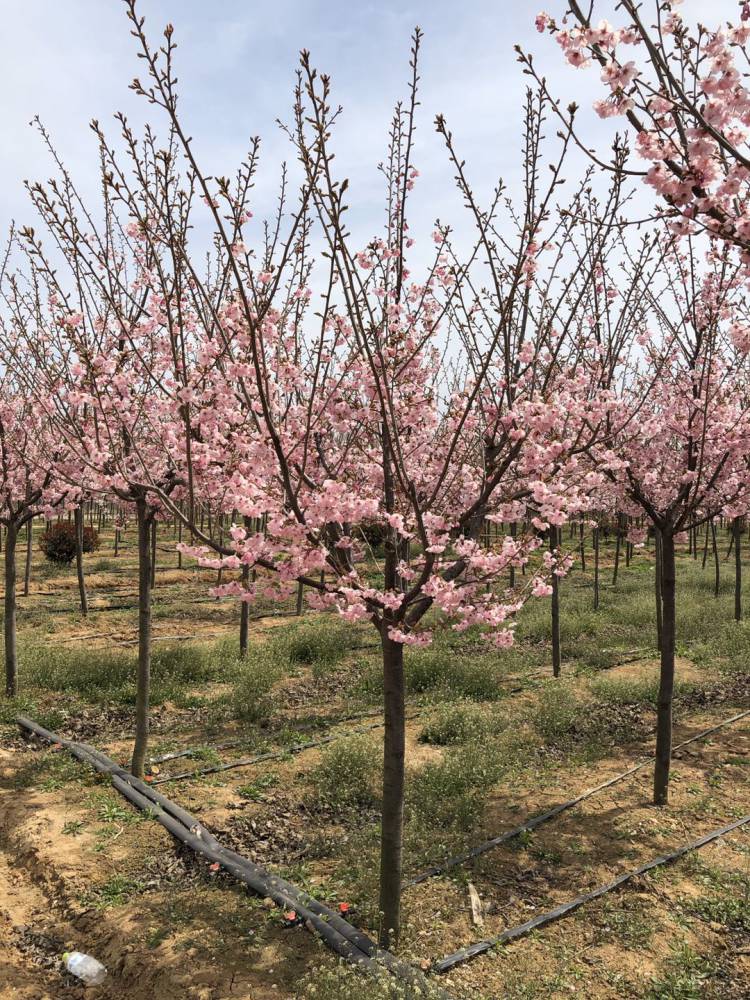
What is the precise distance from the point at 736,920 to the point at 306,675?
642 cm

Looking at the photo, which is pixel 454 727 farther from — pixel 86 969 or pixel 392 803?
pixel 86 969

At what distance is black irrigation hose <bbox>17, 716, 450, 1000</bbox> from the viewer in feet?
12.5

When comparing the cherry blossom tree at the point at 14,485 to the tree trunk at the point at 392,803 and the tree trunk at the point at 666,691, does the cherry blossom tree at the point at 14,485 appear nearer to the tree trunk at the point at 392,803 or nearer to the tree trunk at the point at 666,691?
the tree trunk at the point at 392,803

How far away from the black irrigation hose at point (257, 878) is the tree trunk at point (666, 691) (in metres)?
3.17

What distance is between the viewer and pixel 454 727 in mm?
7375

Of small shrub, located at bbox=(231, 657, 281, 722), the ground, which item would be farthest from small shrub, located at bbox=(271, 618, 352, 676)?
small shrub, located at bbox=(231, 657, 281, 722)

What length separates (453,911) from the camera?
14.7ft

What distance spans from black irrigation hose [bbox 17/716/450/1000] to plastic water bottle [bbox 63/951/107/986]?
1.02 metres

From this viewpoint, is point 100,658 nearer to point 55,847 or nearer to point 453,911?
point 55,847

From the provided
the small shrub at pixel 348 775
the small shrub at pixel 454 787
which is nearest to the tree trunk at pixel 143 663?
the small shrub at pixel 348 775

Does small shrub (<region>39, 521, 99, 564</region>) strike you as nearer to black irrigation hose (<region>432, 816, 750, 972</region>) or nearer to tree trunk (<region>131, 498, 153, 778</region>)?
tree trunk (<region>131, 498, 153, 778</region>)

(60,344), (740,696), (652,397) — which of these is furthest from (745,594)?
(60,344)

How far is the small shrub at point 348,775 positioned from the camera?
6.00m

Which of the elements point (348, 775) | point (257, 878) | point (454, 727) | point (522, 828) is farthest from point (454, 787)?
point (257, 878)
